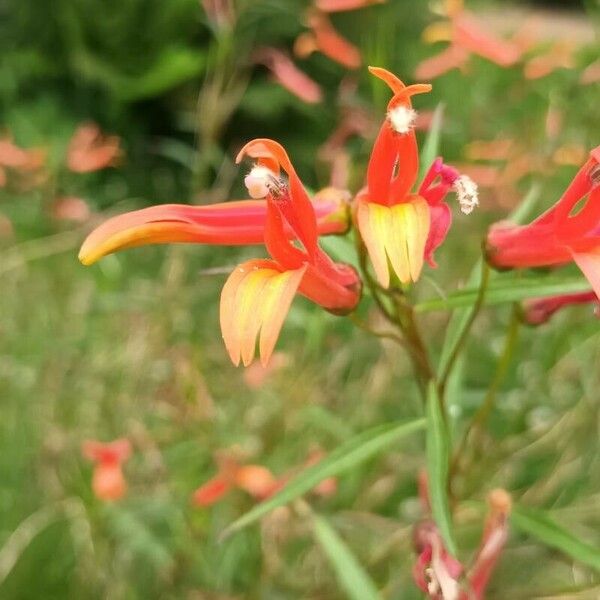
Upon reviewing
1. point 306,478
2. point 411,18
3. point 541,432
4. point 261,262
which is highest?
point 261,262

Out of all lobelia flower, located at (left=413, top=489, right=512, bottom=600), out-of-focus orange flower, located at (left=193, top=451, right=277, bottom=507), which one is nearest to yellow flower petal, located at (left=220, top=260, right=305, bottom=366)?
lobelia flower, located at (left=413, top=489, right=512, bottom=600)

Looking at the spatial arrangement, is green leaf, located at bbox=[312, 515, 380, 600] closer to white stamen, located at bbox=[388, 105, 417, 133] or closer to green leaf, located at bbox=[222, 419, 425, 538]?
green leaf, located at bbox=[222, 419, 425, 538]

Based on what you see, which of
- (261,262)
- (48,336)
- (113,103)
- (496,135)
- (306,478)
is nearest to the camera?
(261,262)

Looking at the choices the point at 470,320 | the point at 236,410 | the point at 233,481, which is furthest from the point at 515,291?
the point at 236,410

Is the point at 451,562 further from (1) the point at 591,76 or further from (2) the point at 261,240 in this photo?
(1) the point at 591,76

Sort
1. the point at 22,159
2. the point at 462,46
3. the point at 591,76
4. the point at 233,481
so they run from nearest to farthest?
the point at 233,481 → the point at 591,76 → the point at 462,46 → the point at 22,159

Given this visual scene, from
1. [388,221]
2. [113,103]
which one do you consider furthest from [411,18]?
[388,221]

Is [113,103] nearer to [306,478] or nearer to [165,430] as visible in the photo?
[165,430]
